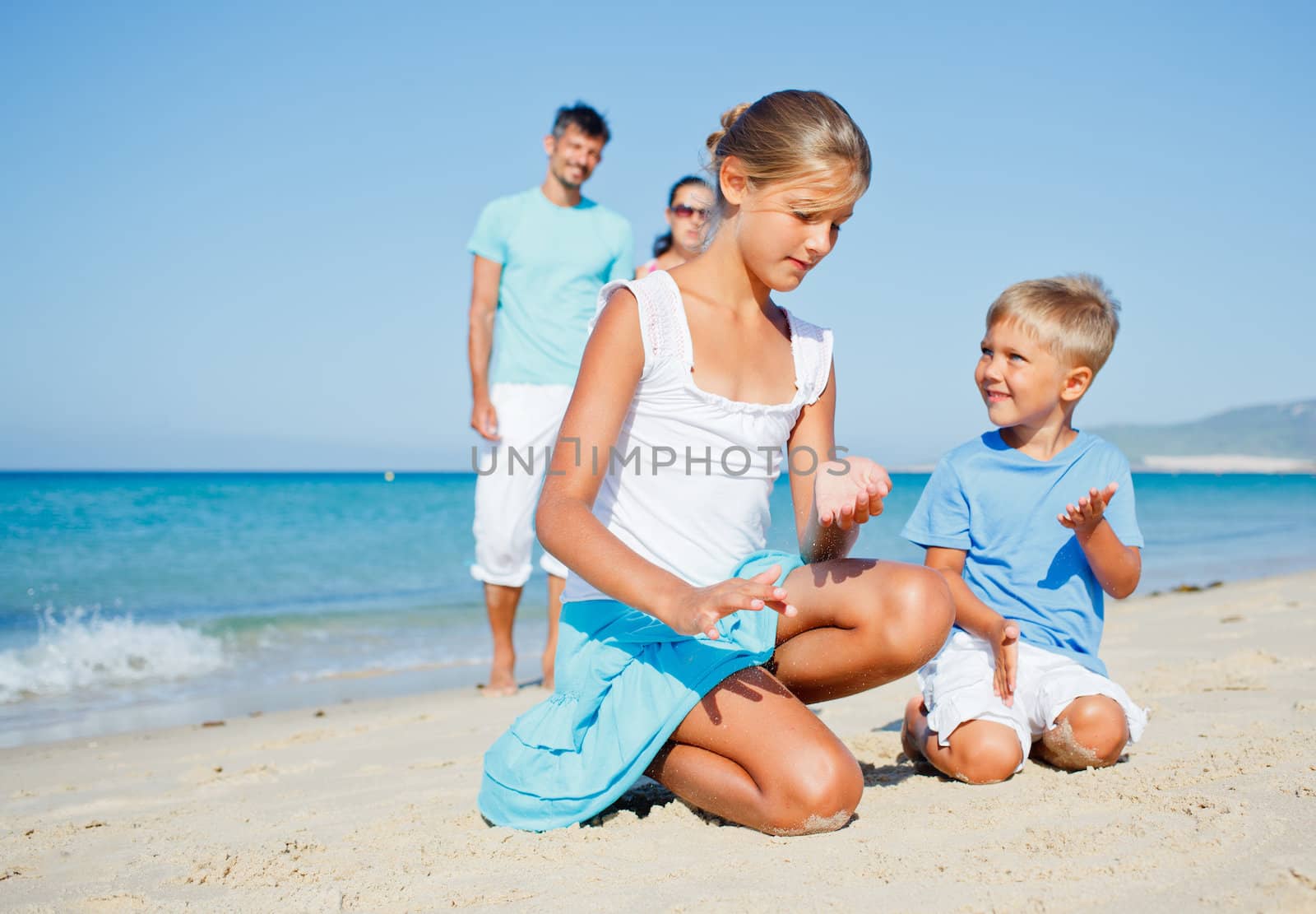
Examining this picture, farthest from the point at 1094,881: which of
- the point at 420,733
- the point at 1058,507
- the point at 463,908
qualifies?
the point at 420,733

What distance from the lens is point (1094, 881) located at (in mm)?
1684

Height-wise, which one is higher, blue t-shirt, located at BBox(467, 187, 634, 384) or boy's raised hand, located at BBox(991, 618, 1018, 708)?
blue t-shirt, located at BBox(467, 187, 634, 384)

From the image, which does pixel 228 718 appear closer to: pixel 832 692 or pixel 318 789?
pixel 318 789

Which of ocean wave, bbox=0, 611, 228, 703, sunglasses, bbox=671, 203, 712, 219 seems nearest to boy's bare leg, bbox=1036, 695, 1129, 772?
sunglasses, bbox=671, 203, 712, 219

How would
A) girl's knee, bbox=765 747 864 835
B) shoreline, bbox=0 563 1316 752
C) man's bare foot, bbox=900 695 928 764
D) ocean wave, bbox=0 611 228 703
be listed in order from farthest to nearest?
ocean wave, bbox=0 611 228 703
shoreline, bbox=0 563 1316 752
man's bare foot, bbox=900 695 928 764
girl's knee, bbox=765 747 864 835

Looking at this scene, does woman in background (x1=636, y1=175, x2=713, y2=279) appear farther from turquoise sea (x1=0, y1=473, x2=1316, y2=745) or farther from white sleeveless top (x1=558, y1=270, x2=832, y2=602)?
white sleeveless top (x1=558, y1=270, x2=832, y2=602)

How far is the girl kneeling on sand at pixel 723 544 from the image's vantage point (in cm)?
218

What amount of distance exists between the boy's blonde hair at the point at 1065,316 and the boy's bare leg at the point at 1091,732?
99 centimetres

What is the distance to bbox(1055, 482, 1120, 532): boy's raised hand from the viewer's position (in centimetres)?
246

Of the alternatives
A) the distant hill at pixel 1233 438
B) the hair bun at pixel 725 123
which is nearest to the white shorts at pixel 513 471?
the hair bun at pixel 725 123

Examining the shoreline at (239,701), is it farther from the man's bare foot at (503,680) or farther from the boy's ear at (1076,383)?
the boy's ear at (1076,383)

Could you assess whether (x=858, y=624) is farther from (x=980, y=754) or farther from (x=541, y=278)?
(x=541, y=278)

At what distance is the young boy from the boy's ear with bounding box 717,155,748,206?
3.33 feet

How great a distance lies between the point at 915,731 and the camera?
2.81 meters
